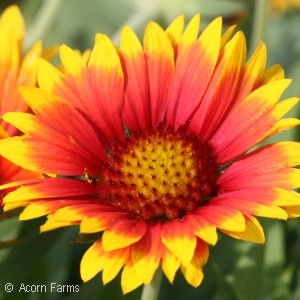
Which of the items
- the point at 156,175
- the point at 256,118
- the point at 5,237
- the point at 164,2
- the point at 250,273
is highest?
the point at 164,2

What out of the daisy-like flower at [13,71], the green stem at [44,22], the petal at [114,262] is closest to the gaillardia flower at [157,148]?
the petal at [114,262]

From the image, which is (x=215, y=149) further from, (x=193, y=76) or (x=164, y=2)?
(x=164, y=2)

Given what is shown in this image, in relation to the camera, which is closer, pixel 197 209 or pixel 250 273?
pixel 197 209

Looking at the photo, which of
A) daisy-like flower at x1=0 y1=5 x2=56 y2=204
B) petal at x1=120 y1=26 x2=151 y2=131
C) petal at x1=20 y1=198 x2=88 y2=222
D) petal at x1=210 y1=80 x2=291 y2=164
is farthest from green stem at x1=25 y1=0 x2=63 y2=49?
petal at x1=20 y1=198 x2=88 y2=222

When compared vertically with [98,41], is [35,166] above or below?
below

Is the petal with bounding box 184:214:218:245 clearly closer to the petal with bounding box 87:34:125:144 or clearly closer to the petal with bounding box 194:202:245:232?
the petal with bounding box 194:202:245:232

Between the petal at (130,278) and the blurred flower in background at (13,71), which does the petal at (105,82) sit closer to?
the blurred flower in background at (13,71)

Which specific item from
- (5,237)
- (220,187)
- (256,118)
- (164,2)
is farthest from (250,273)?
(164,2)
